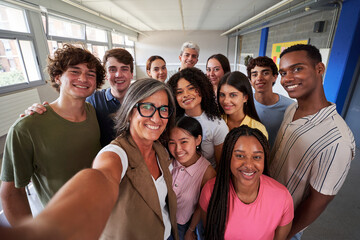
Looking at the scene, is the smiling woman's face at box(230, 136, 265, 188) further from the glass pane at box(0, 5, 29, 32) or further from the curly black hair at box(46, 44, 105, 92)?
the glass pane at box(0, 5, 29, 32)

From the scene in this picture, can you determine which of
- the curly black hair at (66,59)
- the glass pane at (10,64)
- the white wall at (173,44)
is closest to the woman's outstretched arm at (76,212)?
the curly black hair at (66,59)

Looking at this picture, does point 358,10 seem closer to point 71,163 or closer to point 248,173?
point 248,173

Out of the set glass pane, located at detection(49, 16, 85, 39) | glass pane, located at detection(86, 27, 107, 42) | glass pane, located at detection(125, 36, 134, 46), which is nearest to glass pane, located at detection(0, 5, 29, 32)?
glass pane, located at detection(49, 16, 85, 39)

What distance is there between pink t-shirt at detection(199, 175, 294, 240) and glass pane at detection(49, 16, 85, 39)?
259 inches

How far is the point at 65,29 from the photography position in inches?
232

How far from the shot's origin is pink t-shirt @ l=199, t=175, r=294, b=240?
1053 millimetres

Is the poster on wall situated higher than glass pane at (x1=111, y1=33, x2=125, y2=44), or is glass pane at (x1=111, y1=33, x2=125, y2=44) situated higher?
glass pane at (x1=111, y1=33, x2=125, y2=44)

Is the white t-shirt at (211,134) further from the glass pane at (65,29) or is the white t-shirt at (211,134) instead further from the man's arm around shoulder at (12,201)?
the glass pane at (65,29)

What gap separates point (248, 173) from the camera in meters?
1.05

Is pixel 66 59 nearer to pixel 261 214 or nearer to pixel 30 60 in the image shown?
pixel 261 214

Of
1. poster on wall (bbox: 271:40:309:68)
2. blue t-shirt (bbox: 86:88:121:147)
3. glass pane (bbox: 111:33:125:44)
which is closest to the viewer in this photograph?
blue t-shirt (bbox: 86:88:121:147)

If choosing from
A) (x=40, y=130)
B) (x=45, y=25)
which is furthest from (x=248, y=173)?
(x=45, y=25)

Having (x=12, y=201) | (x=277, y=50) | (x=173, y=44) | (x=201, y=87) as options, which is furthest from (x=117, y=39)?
(x=12, y=201)

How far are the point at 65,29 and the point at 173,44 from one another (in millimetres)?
7868
